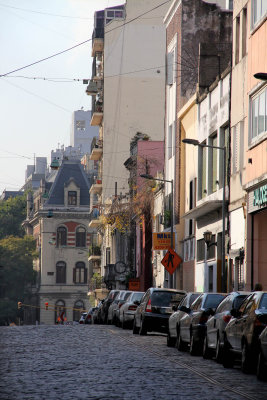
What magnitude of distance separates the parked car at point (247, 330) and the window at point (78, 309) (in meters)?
92.4

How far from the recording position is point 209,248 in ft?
147

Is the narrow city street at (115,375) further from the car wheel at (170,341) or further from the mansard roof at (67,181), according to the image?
the mansard roof at (67,181)

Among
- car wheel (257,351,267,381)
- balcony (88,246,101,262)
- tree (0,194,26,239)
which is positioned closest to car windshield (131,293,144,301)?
car wheel (257,351,267,381)

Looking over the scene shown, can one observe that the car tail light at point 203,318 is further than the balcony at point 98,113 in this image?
No

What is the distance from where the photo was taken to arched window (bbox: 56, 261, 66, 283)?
113125mm

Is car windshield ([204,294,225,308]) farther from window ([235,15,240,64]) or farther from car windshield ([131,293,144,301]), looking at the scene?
window ([235,15,240,64])

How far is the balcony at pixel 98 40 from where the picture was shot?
84.6 m

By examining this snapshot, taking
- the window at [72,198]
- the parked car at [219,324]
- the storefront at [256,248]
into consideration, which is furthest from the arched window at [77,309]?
the parked car at [219,324]

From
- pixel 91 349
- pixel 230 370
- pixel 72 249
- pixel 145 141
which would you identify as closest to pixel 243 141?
pixel 91 349

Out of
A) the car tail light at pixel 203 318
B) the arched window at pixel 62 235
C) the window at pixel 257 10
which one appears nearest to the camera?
the car tail light at pixel 203 318

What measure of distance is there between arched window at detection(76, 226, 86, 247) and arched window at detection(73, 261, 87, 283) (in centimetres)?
214

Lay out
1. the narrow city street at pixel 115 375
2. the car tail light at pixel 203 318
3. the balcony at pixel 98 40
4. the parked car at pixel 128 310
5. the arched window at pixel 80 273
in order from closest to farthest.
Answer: the narrow city street at pixel 115 375
the car tail light at pixel 203 318
the parked car at pixel 128 310
the balcony at pixel 98 40
the arched window at pixel 80 273

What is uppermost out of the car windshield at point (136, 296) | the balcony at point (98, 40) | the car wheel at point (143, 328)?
the balcony at point (98, 40)

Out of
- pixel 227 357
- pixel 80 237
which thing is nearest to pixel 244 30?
pixel 227 357
